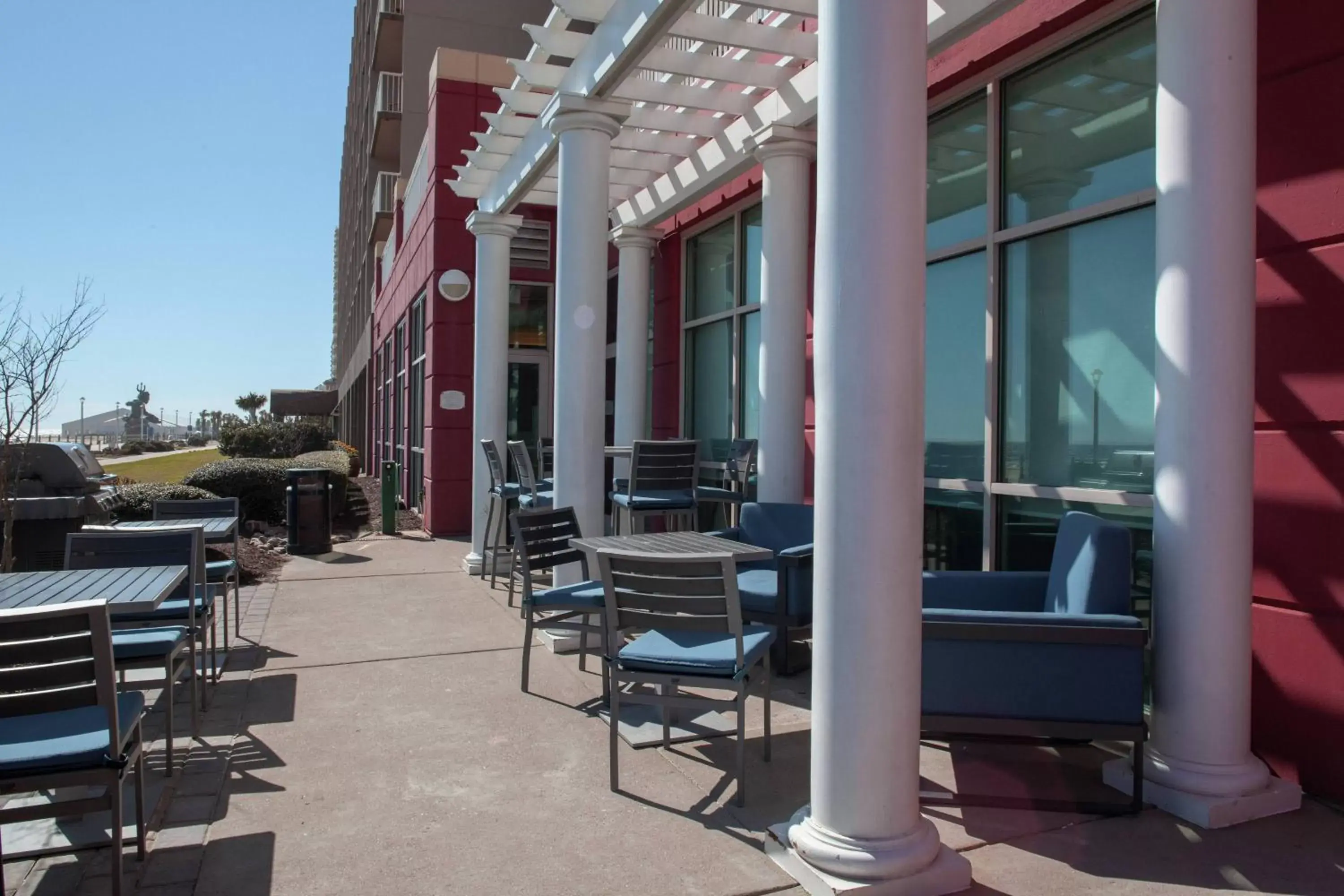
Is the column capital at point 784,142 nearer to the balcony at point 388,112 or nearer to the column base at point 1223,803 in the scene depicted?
the column base at point 1223,803

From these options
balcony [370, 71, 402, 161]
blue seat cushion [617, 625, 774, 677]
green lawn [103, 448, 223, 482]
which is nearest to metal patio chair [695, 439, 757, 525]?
blue seat cushion [617, 625, 774, 677]

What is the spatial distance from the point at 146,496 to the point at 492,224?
4.72 metres

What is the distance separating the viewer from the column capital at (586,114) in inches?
231

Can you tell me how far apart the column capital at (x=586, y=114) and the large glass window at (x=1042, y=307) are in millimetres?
1978

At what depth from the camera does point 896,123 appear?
2.74 meters

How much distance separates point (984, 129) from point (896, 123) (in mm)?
3087

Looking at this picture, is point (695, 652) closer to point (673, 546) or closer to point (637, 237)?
point (673, 546)

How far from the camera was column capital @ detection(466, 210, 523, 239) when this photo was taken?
28.3ft

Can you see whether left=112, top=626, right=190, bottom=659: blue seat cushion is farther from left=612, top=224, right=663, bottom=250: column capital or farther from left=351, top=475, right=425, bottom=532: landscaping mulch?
left=351, top=475, right=425, bottom=532: landscaping mulch

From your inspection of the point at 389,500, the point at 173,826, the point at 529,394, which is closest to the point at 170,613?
the point at 173,826

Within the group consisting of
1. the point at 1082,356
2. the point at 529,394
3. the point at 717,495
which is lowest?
the point at 717,495

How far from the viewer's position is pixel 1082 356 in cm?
469

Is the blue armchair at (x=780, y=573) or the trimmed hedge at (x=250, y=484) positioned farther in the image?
the trimmed hedge at (x=250, y=484)

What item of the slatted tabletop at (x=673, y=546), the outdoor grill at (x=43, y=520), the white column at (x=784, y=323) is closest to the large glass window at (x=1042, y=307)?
the white column at (x=784, y=323)
